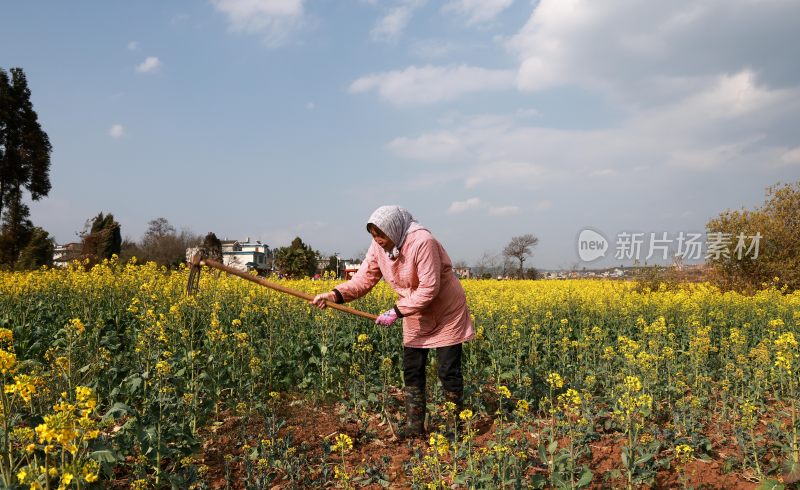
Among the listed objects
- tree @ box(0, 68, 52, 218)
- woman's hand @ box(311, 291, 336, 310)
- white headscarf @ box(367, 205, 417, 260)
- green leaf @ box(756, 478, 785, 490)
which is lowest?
green leaf @ box(756, 478, 785, 490)

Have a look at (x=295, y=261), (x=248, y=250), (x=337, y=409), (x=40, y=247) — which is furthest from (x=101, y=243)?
(x=248, y=250)

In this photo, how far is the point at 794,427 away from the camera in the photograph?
12.6ft

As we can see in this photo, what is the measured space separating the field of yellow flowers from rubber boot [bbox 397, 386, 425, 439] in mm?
133

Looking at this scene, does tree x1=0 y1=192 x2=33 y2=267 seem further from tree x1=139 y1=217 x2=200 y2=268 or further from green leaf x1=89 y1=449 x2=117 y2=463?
green leaf x1=89 y1=449 x2=117 y2=463

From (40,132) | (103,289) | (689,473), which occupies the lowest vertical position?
(689,473)

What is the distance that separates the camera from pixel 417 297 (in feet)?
14.6

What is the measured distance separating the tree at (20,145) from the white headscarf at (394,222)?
3001 cm

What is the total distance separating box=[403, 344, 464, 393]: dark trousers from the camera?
4.75 m

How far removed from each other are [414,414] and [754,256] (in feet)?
55.9

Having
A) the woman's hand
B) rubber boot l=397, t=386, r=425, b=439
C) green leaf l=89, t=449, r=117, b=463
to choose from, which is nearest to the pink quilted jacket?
the woman's hand

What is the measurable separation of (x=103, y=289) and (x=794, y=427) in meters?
9.03

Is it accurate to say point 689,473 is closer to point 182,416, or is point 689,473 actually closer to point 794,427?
point 794,427

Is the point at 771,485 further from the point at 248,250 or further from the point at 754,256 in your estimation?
the point at 248,250

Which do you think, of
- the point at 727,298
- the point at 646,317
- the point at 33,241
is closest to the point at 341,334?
the point at 646,317
